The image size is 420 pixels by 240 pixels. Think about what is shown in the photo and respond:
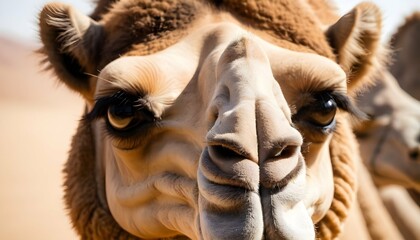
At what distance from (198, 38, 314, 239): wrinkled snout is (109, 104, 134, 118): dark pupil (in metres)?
0.66

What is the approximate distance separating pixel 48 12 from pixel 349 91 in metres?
1.68

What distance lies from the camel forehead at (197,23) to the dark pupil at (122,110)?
33 cm

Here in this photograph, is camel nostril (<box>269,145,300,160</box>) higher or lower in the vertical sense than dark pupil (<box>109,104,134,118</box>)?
higher

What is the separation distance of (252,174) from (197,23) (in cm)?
112

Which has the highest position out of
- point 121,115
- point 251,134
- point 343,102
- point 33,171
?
point 251,134

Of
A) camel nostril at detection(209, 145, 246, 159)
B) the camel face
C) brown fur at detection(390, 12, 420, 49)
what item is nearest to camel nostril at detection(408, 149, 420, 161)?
brown fur at detection(390, 12, 420, 49)

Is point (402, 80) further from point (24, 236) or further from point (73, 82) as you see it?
point (24, 236)

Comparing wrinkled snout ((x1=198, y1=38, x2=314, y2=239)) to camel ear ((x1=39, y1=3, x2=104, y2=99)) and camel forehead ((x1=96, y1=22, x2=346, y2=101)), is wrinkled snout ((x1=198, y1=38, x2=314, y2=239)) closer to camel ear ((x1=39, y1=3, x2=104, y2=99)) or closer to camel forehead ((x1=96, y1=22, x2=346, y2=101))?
camel forehead ((x1=96, y1=22, x2=346, y2=101))

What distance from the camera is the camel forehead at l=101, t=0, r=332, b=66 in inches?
110

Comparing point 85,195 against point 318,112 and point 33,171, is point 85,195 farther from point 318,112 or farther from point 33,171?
point 33,171

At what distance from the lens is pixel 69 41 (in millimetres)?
2990

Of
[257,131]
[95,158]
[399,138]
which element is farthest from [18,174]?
[257,131]

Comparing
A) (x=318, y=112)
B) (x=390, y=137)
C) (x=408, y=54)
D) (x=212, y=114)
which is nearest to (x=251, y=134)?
(x=212, y=114)

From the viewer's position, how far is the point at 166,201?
102 inches
